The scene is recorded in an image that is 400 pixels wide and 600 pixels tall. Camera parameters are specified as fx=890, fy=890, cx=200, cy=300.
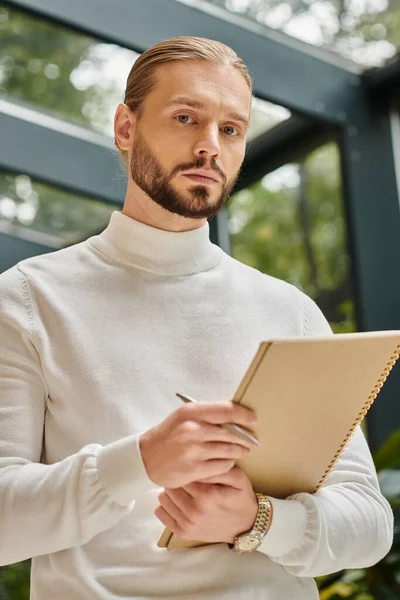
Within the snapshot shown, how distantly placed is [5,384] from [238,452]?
1.29 ft

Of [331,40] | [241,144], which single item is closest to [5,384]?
[241,144]

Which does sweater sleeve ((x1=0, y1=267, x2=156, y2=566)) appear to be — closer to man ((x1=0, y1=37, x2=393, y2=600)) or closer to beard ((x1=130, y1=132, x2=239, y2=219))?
man ((x1=0, y1=37, x2=393, y2=600))

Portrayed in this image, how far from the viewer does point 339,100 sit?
136 inches

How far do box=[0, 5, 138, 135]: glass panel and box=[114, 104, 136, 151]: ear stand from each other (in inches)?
77.9

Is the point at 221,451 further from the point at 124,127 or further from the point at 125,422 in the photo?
the point at 124,127

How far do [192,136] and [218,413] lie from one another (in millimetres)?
534

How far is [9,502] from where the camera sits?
1284 millimetres

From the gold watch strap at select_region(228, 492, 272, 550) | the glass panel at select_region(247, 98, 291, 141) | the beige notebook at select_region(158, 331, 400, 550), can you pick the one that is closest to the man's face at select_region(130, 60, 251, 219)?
the beige notebook at select_region(158, 331, 400, 550)

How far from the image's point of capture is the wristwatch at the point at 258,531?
1.33m

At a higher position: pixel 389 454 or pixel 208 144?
pixel 208 144

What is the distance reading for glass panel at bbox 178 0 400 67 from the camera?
3188 millimetres

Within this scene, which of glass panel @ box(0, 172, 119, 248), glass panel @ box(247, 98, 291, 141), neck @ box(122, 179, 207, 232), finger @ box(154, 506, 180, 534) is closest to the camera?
finger @ box(154, 506, 180, 534)

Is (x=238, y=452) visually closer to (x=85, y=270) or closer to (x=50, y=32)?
(x=85, y=270)

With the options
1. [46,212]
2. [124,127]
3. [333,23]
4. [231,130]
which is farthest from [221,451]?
[46,212]
